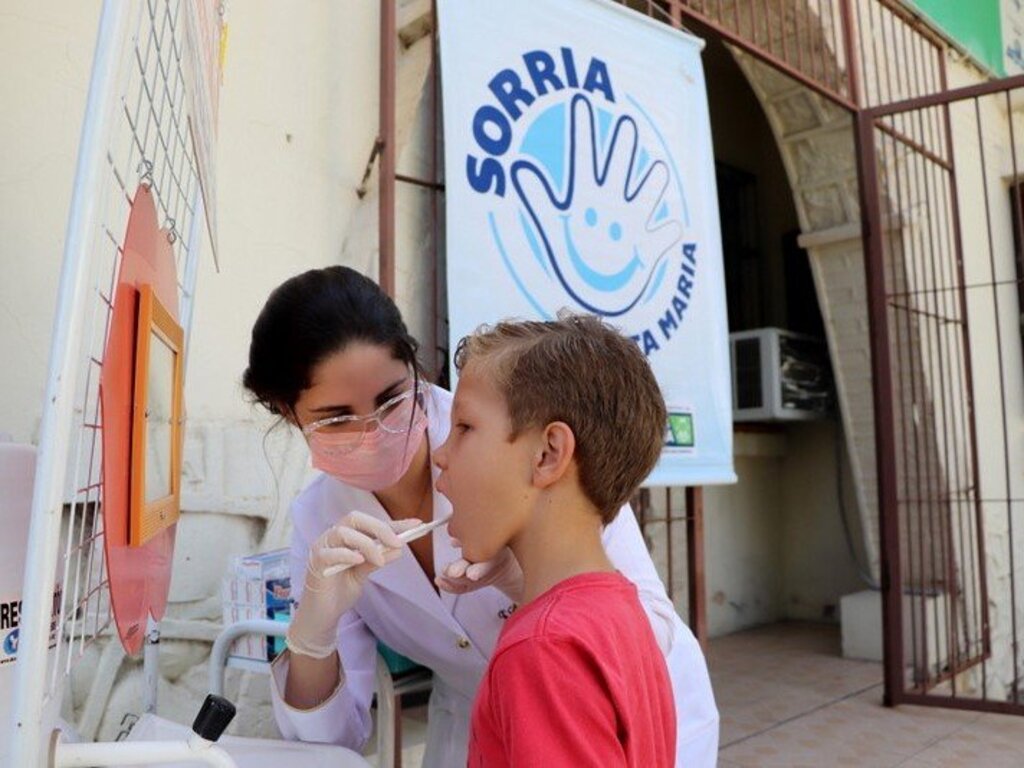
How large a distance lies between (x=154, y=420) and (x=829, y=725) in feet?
10.0

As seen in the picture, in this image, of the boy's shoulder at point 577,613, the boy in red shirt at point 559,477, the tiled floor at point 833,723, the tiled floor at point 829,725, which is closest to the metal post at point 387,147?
the tiled floor at point 829,725

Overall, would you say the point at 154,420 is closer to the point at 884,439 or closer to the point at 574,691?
the point at 574,691

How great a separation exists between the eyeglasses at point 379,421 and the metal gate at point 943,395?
8.85 ft

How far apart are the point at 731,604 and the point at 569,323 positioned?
4.49 meters

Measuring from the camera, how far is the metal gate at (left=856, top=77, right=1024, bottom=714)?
3447 millimetres

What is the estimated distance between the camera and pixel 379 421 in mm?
1228

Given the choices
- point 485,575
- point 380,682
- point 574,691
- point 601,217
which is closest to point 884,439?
point 601,217

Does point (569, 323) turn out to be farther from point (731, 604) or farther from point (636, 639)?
point (731, 604)

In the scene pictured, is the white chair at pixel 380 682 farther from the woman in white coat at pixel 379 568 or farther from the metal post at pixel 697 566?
the metal post at pixel 697 566

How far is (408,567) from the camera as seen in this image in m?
1.28

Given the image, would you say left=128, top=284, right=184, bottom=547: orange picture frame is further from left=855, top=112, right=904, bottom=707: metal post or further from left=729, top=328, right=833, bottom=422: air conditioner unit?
left=729, top=328, right=833, bottom=422: air conditioner unit

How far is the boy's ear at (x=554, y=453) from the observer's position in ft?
2.84

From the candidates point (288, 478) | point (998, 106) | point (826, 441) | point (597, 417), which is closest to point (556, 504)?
point (597, 417)

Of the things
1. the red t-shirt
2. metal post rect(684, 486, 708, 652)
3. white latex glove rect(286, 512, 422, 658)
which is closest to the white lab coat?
white latex glove rect(286, 512, 422, 658)
